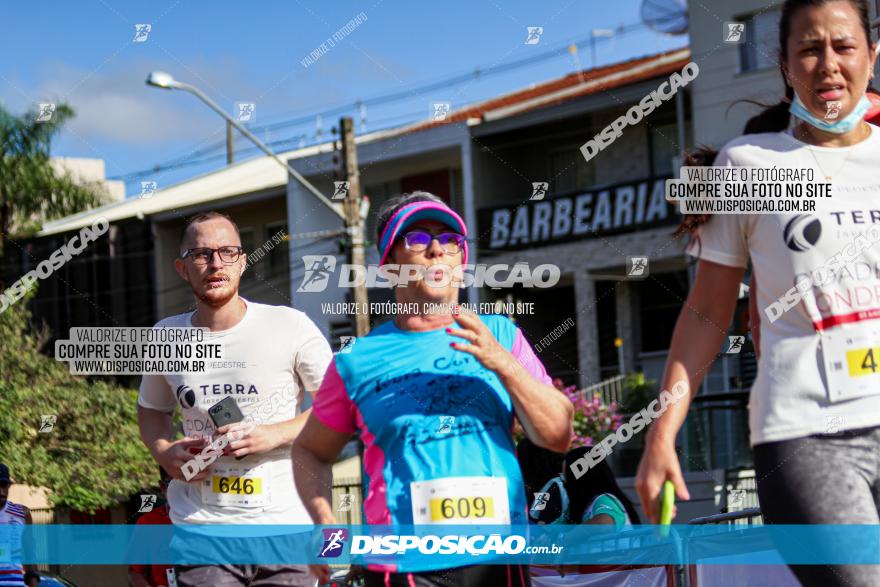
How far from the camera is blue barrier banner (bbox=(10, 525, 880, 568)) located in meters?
3.14

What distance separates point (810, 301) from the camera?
325 centimetres

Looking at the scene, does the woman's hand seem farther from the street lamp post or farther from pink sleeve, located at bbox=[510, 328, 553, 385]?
the street lamp post

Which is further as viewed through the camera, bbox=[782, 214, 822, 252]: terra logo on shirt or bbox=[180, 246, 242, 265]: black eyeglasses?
bbox=[180, 246, 242, 265]: black eyeglasses

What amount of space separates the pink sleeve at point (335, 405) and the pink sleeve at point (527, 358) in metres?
0.54

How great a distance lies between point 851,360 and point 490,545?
125 centimetres

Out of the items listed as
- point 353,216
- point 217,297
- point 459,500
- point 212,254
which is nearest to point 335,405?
point 459,500

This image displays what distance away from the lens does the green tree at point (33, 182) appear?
1005 inches

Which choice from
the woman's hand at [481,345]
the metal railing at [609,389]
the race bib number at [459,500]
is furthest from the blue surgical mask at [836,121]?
the metal railing at [609,389]

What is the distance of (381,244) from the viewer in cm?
422

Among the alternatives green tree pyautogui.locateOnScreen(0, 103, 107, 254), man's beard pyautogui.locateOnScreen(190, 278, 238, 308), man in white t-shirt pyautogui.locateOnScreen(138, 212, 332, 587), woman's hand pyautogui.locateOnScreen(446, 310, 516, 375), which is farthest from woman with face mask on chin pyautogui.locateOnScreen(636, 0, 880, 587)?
green tree pyautogui.locateOnScreen(0, 103, 107, 254)

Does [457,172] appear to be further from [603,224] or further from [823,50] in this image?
[823,50]

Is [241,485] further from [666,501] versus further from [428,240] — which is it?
[666,501]

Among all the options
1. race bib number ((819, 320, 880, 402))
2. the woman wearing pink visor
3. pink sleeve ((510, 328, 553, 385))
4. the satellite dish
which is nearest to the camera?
race bib number ((819, 320, 880, 402))

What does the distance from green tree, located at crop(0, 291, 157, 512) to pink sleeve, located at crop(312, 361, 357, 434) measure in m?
11.2
